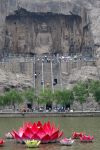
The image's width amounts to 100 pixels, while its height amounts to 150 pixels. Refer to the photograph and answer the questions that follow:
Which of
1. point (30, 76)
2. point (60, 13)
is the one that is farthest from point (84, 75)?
point (60, 13)

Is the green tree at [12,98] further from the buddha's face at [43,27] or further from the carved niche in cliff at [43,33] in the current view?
the buddha's face at [43,27]

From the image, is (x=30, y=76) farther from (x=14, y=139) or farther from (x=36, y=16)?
(x=14, y=139)

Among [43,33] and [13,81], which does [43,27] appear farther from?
[13,81]

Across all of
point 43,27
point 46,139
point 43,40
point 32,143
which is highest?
point 43,27

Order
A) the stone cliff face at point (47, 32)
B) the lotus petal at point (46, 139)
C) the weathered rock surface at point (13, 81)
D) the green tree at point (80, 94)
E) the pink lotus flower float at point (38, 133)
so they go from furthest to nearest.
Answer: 1. the stone cliff face at point (47, 32)
2. the weathered rock surface at point (13, 81)
3. the green tree at point (80, 94)
4. the lotus petal at point (46, 139)
5. the pink lotus flower float at point (38, 133)

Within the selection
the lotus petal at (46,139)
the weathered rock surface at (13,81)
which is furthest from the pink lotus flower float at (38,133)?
the weathered rock surface at (13,81)

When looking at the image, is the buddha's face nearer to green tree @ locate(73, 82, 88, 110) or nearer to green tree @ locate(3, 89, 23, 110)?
green tree @ locate(3, 89, 23, 110)

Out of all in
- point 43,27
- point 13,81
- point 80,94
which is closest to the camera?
point 80,94

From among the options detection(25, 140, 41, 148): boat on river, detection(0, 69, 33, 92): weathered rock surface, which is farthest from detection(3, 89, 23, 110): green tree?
detection(25, 140, 41, 148): boat on river

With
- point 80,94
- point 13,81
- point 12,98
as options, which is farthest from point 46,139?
point 13,81
